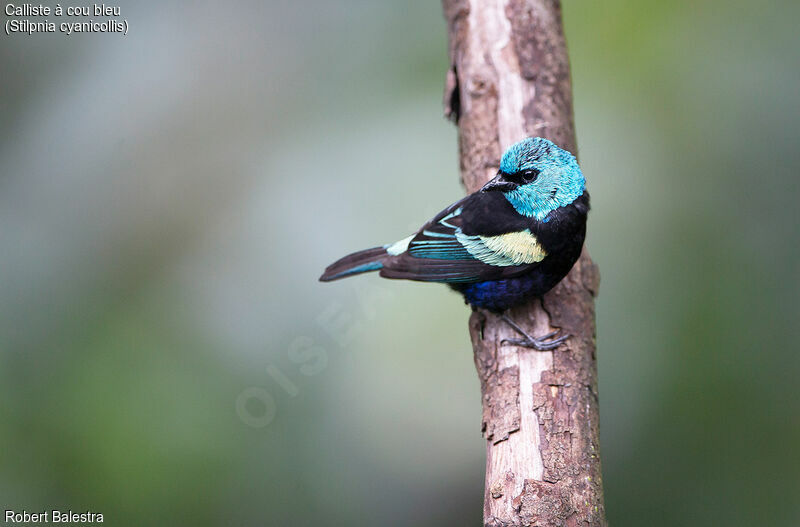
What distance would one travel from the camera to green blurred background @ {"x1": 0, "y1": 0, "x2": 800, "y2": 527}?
3.26m

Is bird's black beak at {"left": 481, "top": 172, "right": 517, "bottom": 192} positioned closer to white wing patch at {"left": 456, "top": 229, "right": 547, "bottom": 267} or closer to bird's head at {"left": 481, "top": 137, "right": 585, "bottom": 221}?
bird's head at {"left": 481, "top": 137, "right": 585, "bottom": 221}

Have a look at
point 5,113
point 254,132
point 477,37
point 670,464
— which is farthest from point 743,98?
point 5,113

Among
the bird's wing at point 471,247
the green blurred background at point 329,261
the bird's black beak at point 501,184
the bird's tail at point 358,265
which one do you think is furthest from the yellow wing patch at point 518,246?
the green blurred background at point 329,261

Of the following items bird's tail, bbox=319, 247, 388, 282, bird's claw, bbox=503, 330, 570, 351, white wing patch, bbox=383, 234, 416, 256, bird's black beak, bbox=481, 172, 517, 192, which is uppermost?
bird's black beak, bbox=481, 172, 517, 192

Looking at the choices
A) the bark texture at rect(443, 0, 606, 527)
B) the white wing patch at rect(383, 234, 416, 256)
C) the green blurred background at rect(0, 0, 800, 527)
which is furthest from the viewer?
the green blurred background at rect(0, 0, 800, 527)

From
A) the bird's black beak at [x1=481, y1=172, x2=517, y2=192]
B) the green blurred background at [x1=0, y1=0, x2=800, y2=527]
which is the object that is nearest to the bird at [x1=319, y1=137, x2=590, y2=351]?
the bird's black beak at [x1=481, y1=172, x2=517, y2=192]

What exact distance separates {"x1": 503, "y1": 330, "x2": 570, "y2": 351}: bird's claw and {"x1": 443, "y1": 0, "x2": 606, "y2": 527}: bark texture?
2 cm

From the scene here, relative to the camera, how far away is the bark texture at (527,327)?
6.44 ft

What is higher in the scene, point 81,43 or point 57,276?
point 81,43

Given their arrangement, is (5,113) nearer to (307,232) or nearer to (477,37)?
(307,232)

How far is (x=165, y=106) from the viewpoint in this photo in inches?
166

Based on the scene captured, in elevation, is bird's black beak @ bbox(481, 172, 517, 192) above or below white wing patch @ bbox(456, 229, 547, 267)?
above

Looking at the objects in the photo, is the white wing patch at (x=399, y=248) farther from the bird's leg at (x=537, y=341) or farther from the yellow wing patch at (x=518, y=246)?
the bird's leg at (x=537, y=341)

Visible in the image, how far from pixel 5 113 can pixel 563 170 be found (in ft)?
10.7
